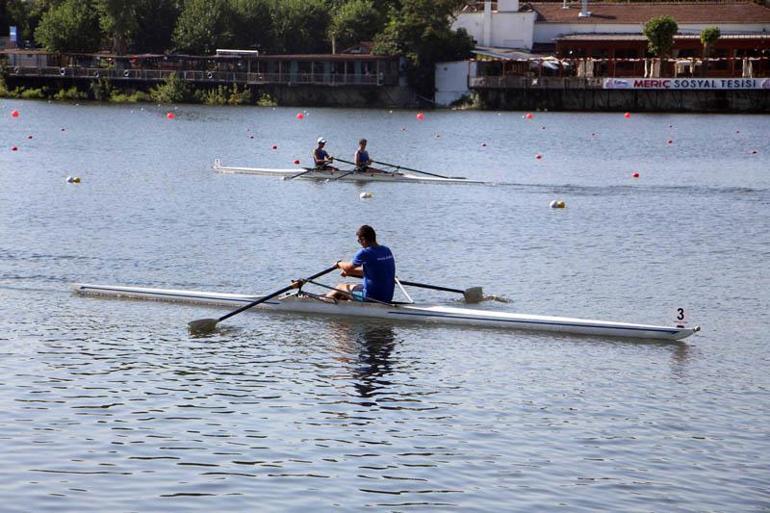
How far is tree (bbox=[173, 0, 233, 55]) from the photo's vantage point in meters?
Result: 120

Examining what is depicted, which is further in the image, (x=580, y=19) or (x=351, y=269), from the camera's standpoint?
(x=580, y=19)

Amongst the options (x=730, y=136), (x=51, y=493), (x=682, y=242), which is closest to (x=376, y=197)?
(x=682, y=242)

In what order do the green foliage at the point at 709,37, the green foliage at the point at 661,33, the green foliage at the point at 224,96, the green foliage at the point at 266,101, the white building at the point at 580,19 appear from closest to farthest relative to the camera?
the green foliage at the point at 661,33, the green foliage at the point at 709,37, the green foliage at the point at 224,96, the green foliage at the point at 266,101, the white building at the point at 580,19

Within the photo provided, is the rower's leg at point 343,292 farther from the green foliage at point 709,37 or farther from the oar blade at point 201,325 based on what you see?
the green foliage at point 709,37

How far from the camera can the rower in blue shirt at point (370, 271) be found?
2027cm

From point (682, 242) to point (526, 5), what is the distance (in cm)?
9105

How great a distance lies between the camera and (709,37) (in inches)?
4245

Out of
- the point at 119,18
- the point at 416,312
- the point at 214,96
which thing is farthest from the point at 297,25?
the point at 416,312

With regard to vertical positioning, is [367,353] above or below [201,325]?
below

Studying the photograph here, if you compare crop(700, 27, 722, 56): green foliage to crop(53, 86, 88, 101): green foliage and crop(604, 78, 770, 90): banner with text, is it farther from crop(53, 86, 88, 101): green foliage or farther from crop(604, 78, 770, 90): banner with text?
crop(53, 86, 88, 101): green foliage

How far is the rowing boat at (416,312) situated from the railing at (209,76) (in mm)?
92535

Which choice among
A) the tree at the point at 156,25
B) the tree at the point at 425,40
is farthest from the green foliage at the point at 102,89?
the tree at the point at 425,40

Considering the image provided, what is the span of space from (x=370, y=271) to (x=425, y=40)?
3686 inches

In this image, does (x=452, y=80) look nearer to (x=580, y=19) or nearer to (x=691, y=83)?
(x=580, y=19)
